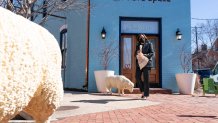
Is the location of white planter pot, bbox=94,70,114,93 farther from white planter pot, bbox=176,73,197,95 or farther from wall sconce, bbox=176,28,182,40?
wall sconce, bbox=176,28,182,40

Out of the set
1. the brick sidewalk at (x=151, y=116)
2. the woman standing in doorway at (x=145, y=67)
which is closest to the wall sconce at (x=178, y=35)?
the woman standing in doorway at (x=145, y=67)

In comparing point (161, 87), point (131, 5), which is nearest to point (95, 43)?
point (131, 5)

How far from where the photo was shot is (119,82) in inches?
430

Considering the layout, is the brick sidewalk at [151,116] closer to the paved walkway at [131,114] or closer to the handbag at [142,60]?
the paved walkway at [131,114]

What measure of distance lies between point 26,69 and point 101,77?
10325 millimetres

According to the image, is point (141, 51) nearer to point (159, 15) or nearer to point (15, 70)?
point (159, 15)

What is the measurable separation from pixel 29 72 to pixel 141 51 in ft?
25.2

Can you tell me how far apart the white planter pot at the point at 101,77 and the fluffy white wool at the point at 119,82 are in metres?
0.70

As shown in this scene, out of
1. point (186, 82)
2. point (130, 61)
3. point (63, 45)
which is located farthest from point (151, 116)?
point (63, 45)

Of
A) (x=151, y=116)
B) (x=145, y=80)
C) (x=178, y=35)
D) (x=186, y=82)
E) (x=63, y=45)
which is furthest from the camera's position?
(x=63, y=45)

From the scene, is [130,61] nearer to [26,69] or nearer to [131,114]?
[131,114]

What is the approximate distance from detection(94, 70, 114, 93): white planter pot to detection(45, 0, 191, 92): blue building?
25.1 inches

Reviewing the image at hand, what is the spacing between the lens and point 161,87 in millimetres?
13383

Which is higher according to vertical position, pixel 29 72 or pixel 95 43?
pixel 95 43
